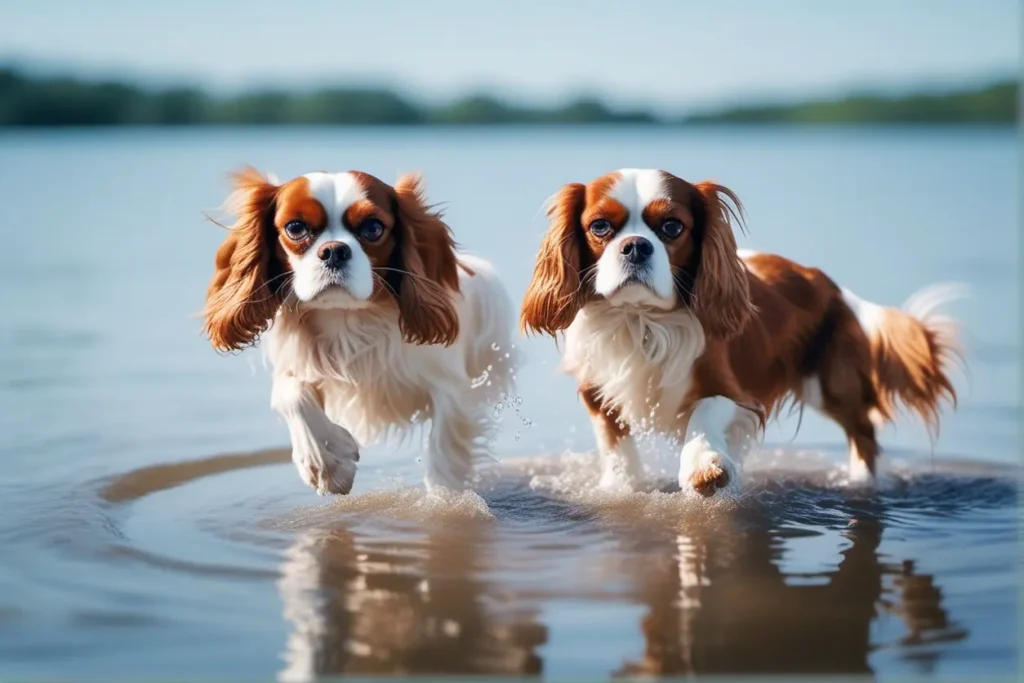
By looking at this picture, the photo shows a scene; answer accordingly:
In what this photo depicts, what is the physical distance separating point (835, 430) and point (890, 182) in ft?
39.8

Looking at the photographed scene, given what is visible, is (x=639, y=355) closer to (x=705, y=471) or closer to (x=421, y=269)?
(x=705, y=471)

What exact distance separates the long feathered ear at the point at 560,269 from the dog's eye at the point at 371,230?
0.51m

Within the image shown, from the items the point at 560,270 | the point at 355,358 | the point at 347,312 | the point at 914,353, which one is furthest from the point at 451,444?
the point at 914,353

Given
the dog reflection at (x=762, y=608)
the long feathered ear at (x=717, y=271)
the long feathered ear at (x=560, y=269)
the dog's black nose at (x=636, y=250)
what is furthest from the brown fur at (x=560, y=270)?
the dog reflection at (x=762, y=608)

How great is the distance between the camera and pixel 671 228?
4.23 meters

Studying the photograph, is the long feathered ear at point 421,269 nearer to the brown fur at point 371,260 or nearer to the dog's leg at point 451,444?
the brown fur at point 371,260

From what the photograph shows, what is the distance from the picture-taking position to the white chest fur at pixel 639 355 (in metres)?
4.46

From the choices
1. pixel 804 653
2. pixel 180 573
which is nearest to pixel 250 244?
pixel 180 573

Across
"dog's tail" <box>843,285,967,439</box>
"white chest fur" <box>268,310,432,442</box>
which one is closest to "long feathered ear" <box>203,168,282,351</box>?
"white chest fur" <box>268,310,432,442</box>

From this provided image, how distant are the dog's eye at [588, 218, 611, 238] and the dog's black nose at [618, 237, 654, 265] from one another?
0.10m

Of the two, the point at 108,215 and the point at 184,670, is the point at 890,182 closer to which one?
the point at 108,215

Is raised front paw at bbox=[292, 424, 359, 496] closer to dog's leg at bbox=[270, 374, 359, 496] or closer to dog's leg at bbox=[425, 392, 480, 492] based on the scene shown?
dog's leg at bbox=[270, 374, 359, 496]

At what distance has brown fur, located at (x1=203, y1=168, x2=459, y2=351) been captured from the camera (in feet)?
14.1

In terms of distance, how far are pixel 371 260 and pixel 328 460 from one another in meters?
0.60
